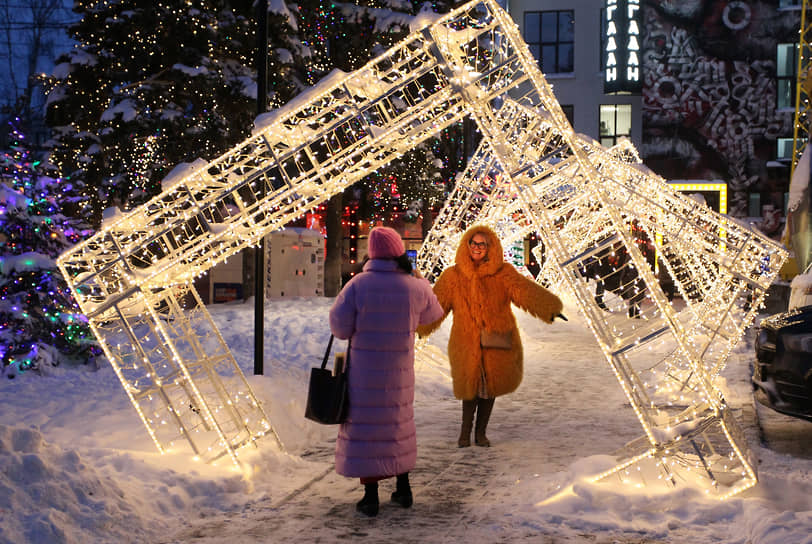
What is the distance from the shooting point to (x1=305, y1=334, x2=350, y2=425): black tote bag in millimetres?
5453

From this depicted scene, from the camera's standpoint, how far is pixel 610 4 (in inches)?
1264

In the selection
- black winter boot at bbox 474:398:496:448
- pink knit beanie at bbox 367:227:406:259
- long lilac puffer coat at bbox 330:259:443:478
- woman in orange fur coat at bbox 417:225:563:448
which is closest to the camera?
long lilac puffer coat at bbox 330:259:443:478

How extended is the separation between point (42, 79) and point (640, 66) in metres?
24.6

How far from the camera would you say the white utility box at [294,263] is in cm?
2355

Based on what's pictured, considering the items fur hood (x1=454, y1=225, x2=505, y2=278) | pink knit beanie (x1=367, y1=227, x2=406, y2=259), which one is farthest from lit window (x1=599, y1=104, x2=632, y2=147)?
pink knit beanie (x1=367, y1=227, x2=406, y2=259)

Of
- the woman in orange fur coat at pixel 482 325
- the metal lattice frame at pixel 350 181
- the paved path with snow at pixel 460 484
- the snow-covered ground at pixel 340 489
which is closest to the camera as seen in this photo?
the snow-covered ground at pixel 340 489

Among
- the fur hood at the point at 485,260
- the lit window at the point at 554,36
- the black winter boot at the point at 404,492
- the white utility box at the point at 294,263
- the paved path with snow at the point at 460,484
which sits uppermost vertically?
the lit window at the point at 554,36

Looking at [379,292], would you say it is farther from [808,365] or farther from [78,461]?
[808,365]

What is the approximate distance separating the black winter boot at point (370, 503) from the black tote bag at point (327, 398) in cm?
50

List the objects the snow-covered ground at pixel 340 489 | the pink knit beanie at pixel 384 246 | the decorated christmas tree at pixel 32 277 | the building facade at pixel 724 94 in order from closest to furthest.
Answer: the snow-covered ground at pixel 340 489
the pink knit beanie at pixel 384 246
the decorated christmas tree at pixel 32 277
the building facade at pixel 724 94

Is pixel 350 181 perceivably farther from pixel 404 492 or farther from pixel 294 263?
pixel 294 263

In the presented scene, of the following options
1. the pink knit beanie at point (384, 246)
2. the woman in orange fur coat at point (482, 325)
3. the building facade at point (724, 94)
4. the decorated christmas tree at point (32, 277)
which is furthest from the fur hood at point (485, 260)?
the building facade at point (724, 94)

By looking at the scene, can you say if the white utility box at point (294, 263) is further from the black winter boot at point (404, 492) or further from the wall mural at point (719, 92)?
the black winter boot at point (404, 492)

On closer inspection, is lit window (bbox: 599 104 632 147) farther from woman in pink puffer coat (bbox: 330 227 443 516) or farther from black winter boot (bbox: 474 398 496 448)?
woman in pink puffer coat (bbox: 330 227 443 516)
